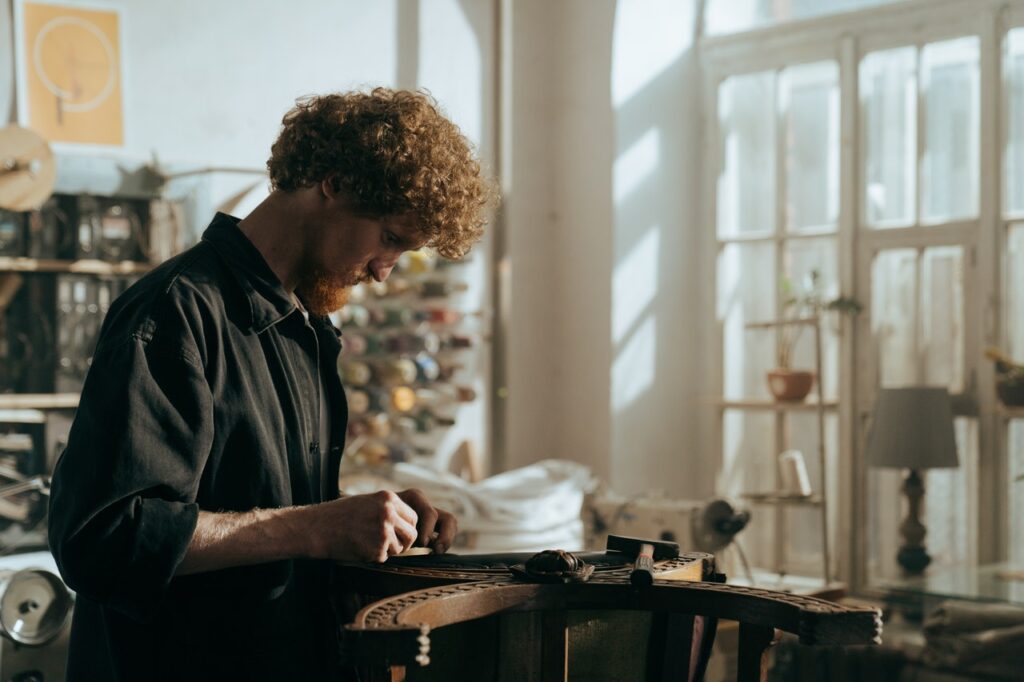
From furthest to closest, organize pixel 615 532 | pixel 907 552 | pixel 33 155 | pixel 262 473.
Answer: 1. pixel 907 552
2. pixel 615 532
3. pixel 33 155
4. pixel 262 473

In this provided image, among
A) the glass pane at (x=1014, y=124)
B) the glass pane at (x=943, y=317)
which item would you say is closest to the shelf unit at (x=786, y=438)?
the glass pane at (x=943, y=317)

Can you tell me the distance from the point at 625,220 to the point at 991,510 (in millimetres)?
2028

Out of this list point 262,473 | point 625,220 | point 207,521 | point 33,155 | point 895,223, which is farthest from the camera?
point 625,220

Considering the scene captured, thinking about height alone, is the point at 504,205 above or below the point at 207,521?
above

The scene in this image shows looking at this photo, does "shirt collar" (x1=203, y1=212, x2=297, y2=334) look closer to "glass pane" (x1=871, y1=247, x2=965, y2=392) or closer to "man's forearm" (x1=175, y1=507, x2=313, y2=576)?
"man's forearm" (x1=175, y1=507, x2=313, y2=576)

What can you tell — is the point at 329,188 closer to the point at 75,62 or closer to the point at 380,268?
the point at 380,268

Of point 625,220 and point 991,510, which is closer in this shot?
point 991,510

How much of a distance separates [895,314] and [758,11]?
1.65 metres

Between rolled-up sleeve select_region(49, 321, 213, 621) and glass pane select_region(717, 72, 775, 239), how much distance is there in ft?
14.9

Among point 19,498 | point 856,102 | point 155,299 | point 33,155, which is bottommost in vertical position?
point 19,498

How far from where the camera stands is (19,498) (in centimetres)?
401

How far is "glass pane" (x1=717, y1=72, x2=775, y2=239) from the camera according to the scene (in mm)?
5820

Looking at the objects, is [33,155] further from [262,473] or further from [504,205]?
[262,473]

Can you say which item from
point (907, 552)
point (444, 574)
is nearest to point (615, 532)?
point (907, 552)
